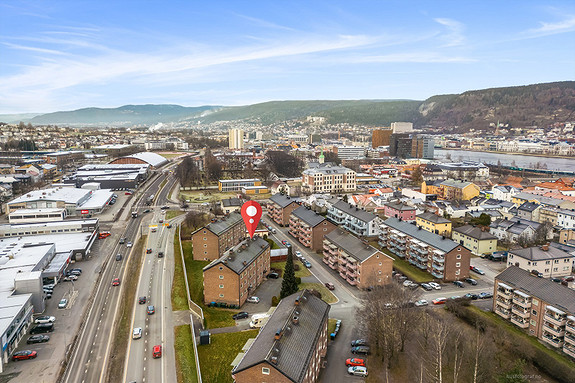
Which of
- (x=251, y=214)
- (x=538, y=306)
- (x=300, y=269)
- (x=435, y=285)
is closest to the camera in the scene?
(x=538, y=306)

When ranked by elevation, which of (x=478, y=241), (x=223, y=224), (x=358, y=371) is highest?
(x=223, y=224)

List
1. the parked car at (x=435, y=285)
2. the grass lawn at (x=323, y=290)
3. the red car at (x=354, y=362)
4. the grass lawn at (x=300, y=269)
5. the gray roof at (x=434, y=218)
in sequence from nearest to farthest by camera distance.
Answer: the red car at (x=354, y=362), the grass lawn at (x=323, y=290), the parked car at (x=435, y=285), the grass lawn at (x=300, y=269), the gray roof at (x=434, y=218)

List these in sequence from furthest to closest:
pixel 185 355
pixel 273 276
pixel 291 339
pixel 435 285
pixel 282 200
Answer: pixel 282 200, pixel 273 276, pixel 435 285, pixel 185 355, pixel 291 339

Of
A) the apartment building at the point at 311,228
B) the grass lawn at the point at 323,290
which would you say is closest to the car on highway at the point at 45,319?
the grass lawn at the point at 323,290

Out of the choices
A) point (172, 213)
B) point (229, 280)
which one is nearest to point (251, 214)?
point (229, 280)

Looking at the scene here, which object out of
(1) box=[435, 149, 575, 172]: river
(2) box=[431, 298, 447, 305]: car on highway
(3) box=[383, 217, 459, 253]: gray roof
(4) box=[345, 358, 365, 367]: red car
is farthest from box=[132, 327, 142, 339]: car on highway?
(1) box=[435, 149, 575, 172]: river

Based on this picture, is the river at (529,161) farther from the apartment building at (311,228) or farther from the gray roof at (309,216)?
the apartment building at (311,228)

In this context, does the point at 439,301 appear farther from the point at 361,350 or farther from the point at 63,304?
the point at 63,304
